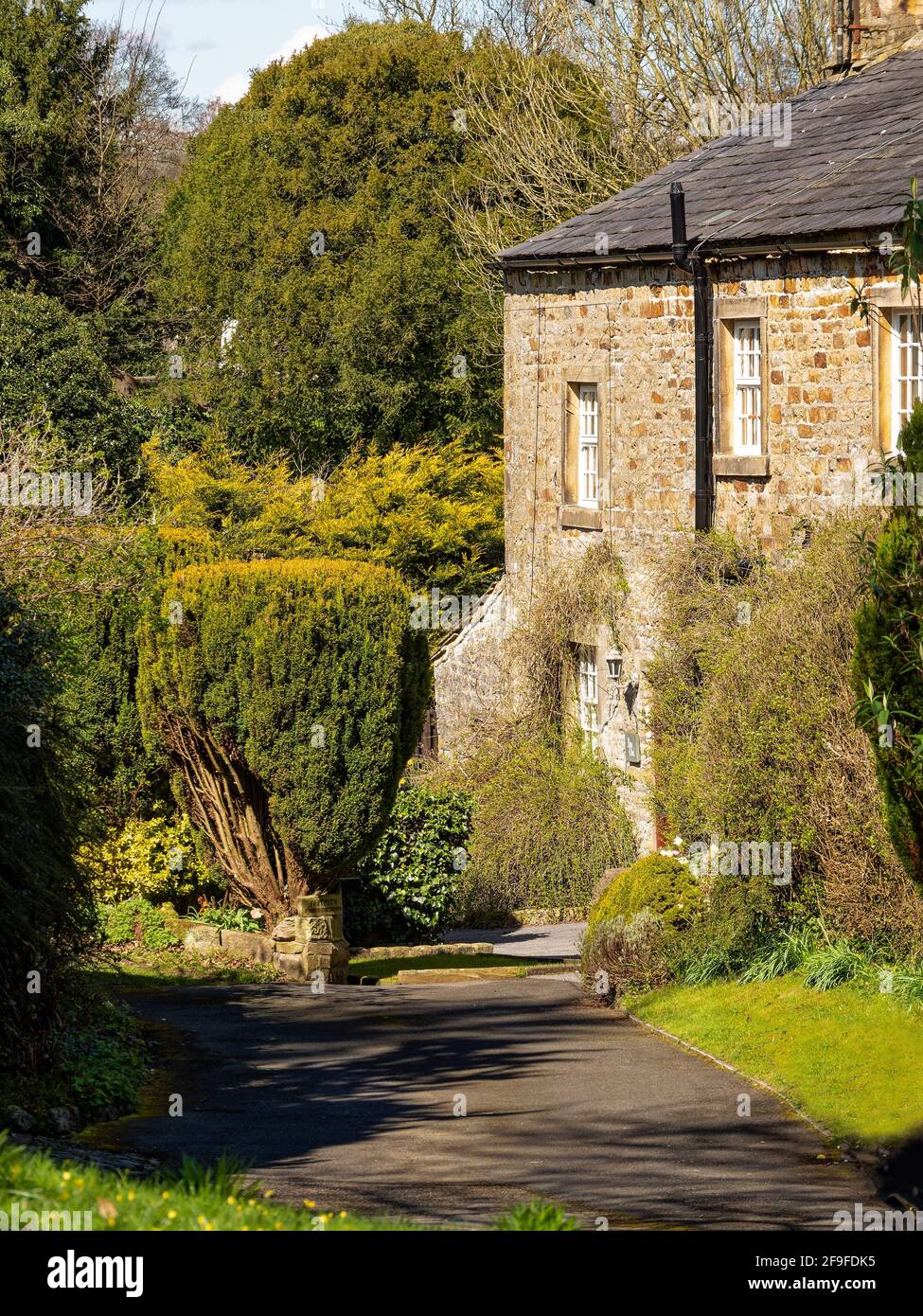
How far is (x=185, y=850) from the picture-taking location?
66.5 ft

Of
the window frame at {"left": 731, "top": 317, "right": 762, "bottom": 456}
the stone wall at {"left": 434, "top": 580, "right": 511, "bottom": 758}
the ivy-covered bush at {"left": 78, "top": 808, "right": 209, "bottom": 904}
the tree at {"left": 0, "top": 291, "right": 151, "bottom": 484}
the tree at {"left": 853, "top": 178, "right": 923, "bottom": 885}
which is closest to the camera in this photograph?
the tree at {"left": 853, "top": 178, "right": 923, "bottom": 885}

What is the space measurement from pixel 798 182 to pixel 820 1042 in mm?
11137

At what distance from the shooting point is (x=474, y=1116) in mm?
12039

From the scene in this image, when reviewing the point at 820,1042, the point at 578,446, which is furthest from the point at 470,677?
the point at 820,1042

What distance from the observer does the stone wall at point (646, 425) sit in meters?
19.1

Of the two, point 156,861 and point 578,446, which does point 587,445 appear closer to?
point 578,446

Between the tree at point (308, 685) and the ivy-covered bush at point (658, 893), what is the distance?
2713mm

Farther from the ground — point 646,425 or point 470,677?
point 646,425

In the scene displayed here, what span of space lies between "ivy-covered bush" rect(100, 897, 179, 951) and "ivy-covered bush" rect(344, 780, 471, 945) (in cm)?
248

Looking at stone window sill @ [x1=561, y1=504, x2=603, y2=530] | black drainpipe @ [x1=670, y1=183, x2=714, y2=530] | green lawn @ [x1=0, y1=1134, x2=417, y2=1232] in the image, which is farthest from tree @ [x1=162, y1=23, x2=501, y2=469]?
green lawn @ [x1=0, y1=1134, x2=417, y2=1232]

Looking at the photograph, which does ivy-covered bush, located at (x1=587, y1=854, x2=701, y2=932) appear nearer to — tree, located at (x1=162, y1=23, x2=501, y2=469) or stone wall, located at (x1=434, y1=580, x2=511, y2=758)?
stone wall, located at (x1=434, y1=580, x2=511, y2=758)

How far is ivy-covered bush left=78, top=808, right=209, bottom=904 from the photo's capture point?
19.8 metres

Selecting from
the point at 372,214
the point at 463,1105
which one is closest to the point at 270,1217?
the point at 463,1105
